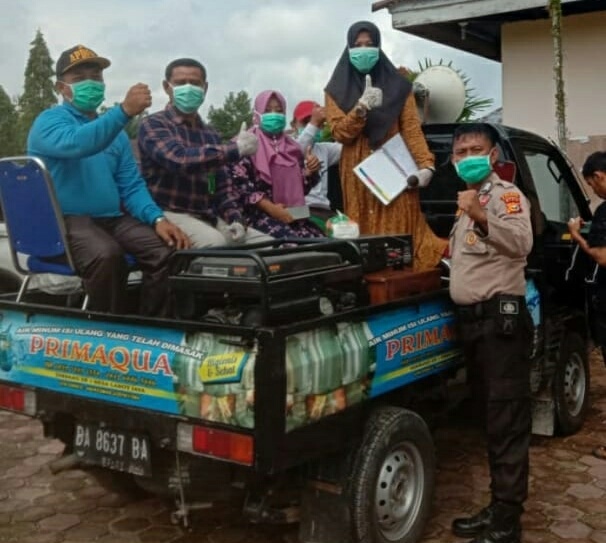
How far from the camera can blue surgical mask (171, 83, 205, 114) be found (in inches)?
154

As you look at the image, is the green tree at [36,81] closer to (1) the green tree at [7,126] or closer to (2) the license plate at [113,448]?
(1) the green tree at [7,126]

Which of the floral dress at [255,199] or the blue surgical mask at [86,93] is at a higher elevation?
the blue surgical mask at [86,93]

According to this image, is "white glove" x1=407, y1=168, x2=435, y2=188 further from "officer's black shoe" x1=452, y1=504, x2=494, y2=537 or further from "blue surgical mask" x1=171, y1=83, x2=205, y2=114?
"officer's black shoe" x1=452, y1=504, x2=494, y2=537

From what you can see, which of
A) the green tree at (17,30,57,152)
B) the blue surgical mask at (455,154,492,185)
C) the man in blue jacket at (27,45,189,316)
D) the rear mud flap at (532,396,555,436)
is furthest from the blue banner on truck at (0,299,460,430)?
the green tree at (17,30,57,152)

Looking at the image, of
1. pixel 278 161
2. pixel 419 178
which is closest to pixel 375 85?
pixel 419 178

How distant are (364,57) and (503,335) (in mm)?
1827

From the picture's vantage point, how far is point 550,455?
4570mm

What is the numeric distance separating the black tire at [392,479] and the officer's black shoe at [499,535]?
257 mm

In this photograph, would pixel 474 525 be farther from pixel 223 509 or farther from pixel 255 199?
pixel 255 199

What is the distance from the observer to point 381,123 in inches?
170

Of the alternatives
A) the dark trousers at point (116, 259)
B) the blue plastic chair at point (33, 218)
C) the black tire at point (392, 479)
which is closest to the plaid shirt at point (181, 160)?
the dark trousers at point (116, 259)

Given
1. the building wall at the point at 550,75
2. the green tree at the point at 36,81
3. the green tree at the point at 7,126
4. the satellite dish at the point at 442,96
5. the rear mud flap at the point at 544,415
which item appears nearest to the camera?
the rear mud flap at the point at 544,415

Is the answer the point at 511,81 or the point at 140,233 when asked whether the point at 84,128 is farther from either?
the point at 511,81

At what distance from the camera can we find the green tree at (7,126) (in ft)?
129
